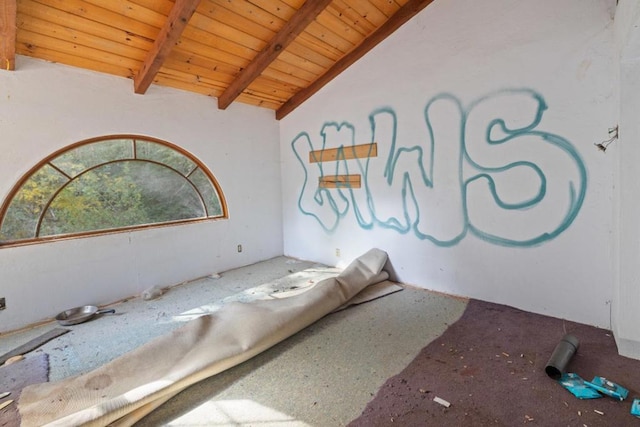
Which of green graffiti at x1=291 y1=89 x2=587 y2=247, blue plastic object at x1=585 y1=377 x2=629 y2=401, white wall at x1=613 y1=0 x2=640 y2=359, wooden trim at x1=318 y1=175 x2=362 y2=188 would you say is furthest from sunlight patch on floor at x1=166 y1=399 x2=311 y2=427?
wooden trim at x1=318 y1=175 x2=362 y2=188

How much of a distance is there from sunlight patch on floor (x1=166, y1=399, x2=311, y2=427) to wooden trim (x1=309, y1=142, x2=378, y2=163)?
2.66 meters

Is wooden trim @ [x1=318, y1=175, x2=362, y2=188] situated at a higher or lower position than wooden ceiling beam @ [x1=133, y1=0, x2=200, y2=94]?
lower

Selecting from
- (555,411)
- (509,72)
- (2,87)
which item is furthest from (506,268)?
(2,87)

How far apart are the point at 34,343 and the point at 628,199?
4214 mm

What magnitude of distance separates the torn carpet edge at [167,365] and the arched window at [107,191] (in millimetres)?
1589

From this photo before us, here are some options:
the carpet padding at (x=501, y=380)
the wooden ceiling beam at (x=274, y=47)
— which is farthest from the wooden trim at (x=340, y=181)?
the carpet padding at (x=501, y=380)

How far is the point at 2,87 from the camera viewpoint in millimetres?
2408

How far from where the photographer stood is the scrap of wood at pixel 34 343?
2.14m

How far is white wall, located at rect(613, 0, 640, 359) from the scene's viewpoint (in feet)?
5.91

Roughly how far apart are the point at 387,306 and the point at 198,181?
2.67 m

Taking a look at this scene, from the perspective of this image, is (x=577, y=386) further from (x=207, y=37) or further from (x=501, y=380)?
(x=207, y=37)

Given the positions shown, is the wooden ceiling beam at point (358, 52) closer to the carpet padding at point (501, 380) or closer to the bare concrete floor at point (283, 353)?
the bare concrete floor at point (283, 353)

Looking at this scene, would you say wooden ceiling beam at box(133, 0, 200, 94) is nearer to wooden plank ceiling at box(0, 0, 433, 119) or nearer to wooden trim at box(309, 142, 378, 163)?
wooden plank ceiling at box(0, 0, 433, 119)

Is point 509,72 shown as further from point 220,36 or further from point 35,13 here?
point 35,13
